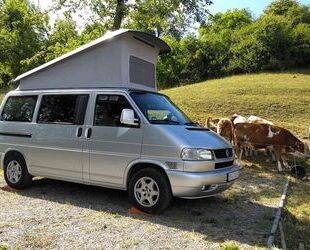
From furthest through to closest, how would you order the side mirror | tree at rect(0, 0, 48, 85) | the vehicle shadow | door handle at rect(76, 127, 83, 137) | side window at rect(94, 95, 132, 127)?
tree at rect(0, 0, 48, 85) < door handle at rect(76, 127, 83, 137) < side window at rect(94, 95, 132, 127) < the side mirror < the vehicle shadow

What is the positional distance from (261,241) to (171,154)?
1.93 m

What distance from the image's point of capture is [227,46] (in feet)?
124

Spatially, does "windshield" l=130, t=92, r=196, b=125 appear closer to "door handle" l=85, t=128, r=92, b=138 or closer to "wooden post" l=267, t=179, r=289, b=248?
"door handle" l=85, t=128, r=92, b=138

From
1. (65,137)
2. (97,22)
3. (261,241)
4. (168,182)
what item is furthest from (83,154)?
(97,22)

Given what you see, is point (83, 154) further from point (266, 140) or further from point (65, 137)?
point (266, 140)

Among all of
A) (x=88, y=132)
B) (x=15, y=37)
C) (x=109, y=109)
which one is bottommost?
(x=88, y=132)

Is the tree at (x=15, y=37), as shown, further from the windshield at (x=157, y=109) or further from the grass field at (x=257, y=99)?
the windshield at (x=157, y=109)

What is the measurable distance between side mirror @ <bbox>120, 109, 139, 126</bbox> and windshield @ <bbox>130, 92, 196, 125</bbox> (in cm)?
24

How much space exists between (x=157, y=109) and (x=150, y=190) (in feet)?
5.00

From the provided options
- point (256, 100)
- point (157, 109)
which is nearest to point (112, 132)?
point (157, 109)

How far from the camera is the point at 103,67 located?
9.15 metres

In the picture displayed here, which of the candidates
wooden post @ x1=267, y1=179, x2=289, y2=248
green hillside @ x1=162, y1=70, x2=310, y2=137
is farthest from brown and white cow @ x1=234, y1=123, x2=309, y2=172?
green hillside @ x1=162, y1=70, x2=310, y2=137

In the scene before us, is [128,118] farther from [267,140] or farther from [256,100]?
[256,100]

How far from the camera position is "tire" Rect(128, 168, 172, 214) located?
7.62m
